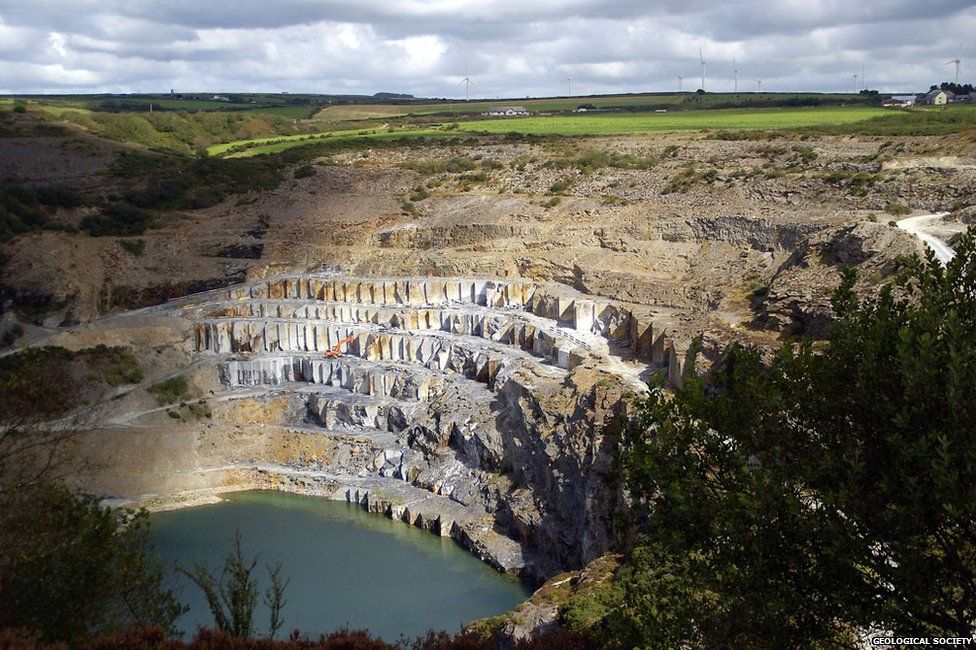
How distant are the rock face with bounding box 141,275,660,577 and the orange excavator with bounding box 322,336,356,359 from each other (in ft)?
0.35

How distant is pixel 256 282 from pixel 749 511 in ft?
131

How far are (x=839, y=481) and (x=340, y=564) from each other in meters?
21.3

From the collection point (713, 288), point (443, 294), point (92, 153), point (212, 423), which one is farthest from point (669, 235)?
point (92, 153)

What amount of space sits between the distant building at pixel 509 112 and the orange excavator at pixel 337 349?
193ft

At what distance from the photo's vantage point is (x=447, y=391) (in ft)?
124

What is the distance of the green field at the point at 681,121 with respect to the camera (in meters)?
60.0

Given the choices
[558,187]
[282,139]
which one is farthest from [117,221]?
[282,139]

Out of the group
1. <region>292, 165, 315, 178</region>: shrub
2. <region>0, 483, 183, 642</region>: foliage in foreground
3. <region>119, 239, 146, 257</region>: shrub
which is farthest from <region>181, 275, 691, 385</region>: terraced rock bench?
<region>0, 483, 183, 642</region>: foliage in foreground

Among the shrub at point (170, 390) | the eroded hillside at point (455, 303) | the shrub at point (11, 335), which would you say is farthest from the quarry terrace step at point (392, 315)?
the shrub at point (11, 335)

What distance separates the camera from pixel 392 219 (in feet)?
163

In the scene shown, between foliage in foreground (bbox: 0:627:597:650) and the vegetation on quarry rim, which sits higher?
the vegetation on quarry rim

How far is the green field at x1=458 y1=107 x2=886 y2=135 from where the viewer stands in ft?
197

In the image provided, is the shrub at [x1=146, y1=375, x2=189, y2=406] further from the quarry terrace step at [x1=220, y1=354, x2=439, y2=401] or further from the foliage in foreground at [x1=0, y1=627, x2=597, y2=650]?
the foliage in foreground at [x1=0, y1=627, x2=597, y2=650]

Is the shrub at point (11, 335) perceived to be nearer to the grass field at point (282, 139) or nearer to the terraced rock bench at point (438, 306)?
the terraced rock bench at point (438, 306)
